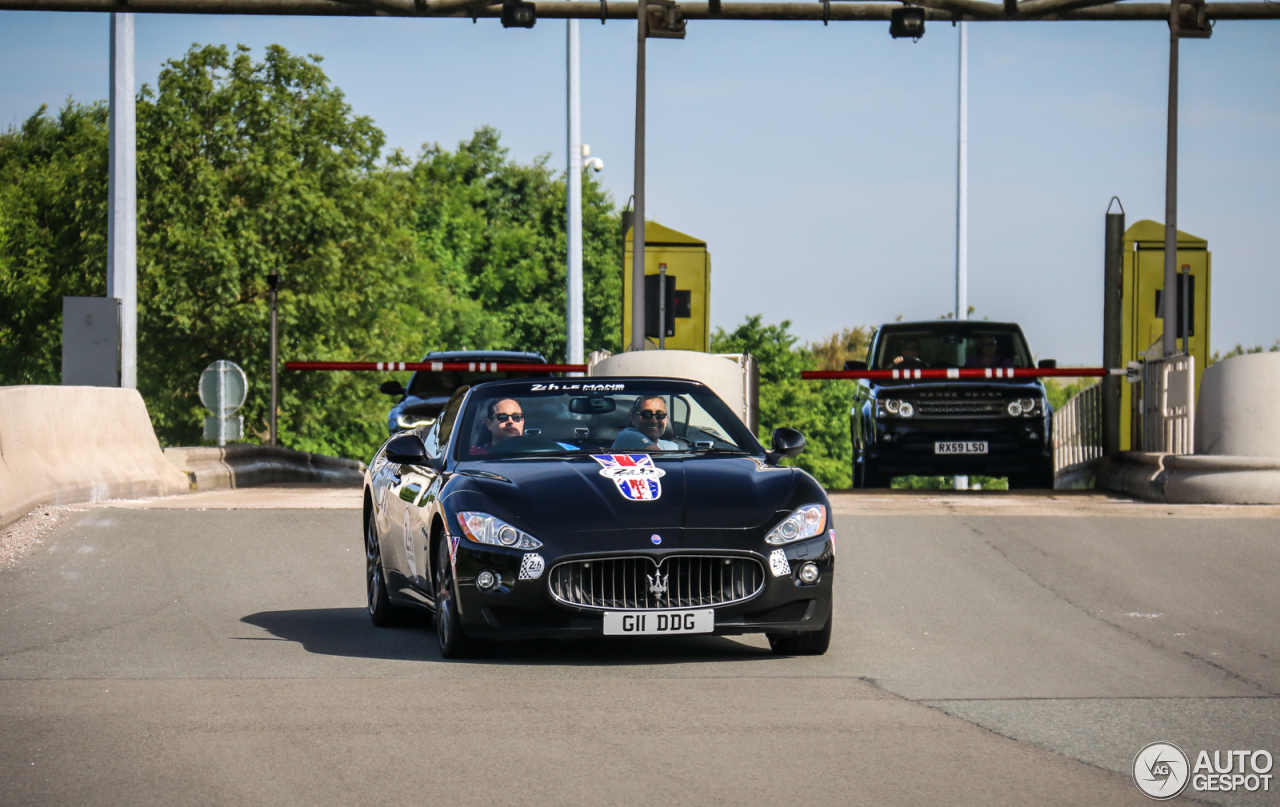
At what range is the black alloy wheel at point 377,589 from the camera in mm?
10062

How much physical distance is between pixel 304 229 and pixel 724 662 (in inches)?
1822

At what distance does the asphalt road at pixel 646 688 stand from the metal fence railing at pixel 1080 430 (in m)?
10.4

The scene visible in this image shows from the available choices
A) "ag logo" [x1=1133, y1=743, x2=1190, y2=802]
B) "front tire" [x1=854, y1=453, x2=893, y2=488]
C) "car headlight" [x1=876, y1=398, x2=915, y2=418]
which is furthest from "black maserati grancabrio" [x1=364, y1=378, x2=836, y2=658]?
"front tire" [x1=854, y1=453, x2=893, y2=488]

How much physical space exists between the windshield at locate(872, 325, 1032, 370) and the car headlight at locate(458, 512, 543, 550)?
499 inches

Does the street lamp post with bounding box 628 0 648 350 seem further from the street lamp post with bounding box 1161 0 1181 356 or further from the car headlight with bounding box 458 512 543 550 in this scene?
the car headlight with bounding box 458 512 543 550

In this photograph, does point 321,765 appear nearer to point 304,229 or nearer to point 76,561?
point 76,561

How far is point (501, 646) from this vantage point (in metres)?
9.26

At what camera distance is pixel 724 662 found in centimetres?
852

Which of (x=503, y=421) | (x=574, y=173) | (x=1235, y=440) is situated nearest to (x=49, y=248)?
(x=574, y=173)

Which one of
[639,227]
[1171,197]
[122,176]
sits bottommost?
[639,227]

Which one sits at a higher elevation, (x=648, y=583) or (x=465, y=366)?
(x=465, y=366)

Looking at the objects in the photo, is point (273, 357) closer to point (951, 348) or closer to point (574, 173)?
point (574, 173)

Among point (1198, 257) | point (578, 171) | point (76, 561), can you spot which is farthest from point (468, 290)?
point (76, 561)

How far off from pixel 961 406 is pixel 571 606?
11732 mm
